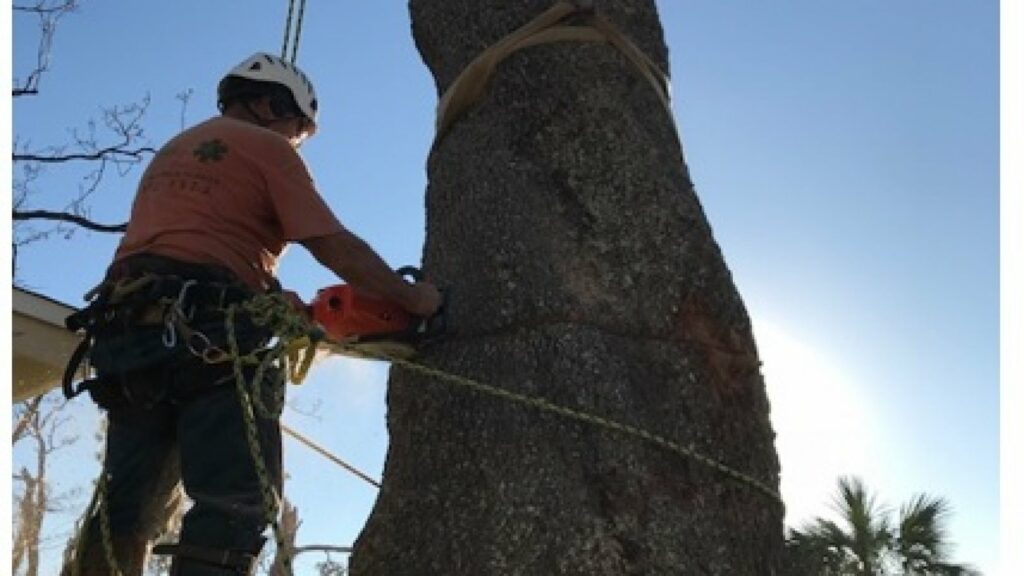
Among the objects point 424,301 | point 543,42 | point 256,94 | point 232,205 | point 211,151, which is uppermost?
point 543,42

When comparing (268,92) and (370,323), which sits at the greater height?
(268,92)

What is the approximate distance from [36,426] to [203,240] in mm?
15090

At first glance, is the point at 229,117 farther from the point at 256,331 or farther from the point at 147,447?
the point at 147,447

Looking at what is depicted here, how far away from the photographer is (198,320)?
2.84 meters

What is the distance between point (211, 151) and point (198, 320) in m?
0.48

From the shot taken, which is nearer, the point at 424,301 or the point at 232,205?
the point at 424,301

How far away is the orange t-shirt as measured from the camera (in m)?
2.95

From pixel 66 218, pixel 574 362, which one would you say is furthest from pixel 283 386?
pixel 66 218

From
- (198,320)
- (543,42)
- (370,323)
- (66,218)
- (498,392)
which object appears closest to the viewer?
(498,392)

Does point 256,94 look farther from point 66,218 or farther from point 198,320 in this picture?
point 66,218

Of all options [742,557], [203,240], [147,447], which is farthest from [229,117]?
[742,557]

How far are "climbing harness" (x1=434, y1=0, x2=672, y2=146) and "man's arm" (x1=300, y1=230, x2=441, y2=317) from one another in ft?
1.91

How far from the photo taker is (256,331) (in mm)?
2869

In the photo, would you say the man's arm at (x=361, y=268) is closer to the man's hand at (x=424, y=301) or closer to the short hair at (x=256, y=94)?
the man's hand at (x=424, y=301)
